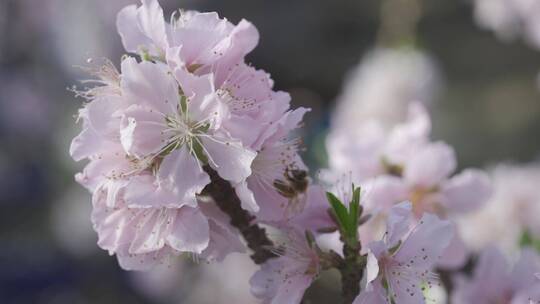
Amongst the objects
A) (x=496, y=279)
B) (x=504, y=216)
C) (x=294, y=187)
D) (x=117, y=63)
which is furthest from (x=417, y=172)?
(x=117, y=63)

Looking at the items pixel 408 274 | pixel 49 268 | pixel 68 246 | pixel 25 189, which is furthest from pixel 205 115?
pixel 25 189

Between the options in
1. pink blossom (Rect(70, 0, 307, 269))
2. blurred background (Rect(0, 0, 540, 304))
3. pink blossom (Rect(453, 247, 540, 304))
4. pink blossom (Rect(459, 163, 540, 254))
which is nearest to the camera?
pink blossom (Rect(70, 0, 307, 269))

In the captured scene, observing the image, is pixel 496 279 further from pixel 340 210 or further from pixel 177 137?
pixel 177 137

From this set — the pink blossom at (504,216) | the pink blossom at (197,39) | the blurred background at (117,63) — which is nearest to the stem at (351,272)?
the pink blossom at (197,39)

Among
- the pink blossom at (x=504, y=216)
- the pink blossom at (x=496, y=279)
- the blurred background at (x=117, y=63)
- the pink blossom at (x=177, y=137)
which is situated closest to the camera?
the pink blossom at (x=177, y=137)

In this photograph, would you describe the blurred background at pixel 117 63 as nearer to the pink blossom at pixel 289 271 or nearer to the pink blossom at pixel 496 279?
the pink blossom at pixel 496 279

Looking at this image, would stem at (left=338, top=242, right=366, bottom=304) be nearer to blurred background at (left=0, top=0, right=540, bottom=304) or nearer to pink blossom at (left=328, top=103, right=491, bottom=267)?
pink blossom at (left=328, top=103, right=491, bottom=267)

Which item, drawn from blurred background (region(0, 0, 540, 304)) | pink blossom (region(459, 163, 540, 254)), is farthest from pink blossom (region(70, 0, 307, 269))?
blurred background (region(0, 0, 540, 304))
